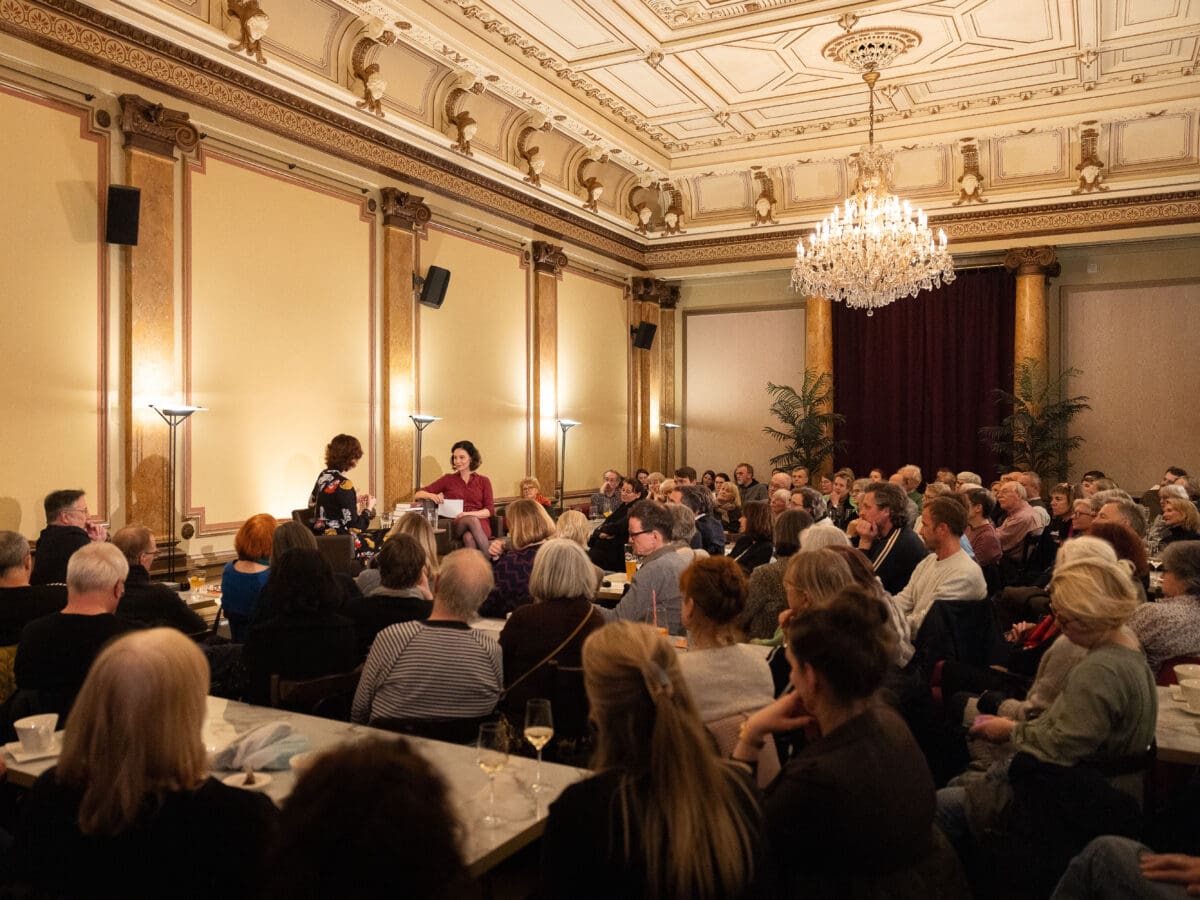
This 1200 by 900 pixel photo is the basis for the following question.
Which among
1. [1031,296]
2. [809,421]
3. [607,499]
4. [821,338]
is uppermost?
[1031,296]

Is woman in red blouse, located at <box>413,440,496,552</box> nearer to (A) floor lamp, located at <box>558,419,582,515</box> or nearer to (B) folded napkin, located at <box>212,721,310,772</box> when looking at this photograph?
(A) floor lamp, located at <box>558,419,582,515</box>

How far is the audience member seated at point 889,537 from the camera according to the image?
500 centimetres

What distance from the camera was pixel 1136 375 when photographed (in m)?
11.4

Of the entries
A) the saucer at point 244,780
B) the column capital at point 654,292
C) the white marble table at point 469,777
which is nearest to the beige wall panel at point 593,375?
the column capital at point 654,292

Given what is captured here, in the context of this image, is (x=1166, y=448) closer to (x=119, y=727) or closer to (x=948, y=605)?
(x=948, y=605)

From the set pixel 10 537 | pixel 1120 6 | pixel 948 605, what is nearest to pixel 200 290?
pixel 10 537

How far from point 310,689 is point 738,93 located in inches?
326

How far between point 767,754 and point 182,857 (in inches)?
60.1

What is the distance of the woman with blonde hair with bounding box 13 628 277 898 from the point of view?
66.6 inches

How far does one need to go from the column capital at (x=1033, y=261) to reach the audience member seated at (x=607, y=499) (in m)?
5.45

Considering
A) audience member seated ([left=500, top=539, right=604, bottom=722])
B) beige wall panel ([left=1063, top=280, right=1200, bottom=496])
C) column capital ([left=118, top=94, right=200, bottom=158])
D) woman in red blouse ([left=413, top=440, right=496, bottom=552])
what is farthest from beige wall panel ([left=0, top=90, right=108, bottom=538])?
beige wall panel ([left=1063, top=280, right=1200, bottom=496])

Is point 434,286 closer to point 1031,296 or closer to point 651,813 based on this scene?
point 1031,296

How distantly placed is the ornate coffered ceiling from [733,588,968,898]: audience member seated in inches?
245

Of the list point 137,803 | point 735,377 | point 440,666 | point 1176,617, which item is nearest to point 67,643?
point 440,666
